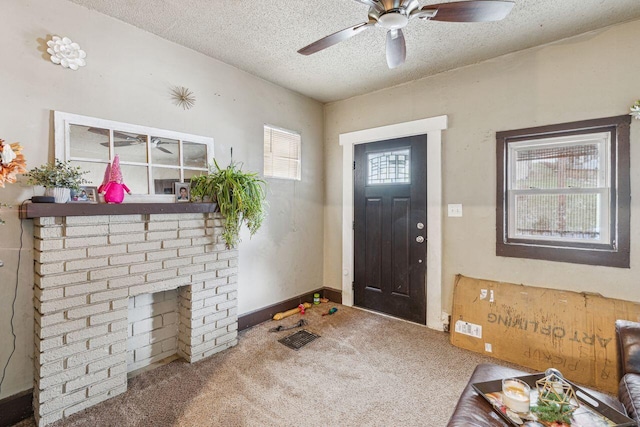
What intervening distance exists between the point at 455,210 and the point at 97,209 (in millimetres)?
2997

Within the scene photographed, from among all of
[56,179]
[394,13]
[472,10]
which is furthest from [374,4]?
[56,179]

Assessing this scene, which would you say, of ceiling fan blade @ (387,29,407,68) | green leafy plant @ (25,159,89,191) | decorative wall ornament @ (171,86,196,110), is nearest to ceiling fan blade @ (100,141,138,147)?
green leafy plant @ (25,159,89,191)

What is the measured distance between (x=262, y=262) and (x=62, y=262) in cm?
176

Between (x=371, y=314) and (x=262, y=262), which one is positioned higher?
(x=262, y=262)

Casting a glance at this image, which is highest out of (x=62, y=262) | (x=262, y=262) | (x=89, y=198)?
(x=89, y=198)

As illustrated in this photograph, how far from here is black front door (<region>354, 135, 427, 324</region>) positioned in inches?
128

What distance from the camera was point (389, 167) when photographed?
3477mm

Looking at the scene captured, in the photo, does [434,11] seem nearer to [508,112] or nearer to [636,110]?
[508,112]

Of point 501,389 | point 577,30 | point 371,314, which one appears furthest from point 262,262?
point 577,30

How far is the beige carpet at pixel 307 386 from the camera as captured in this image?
186cm

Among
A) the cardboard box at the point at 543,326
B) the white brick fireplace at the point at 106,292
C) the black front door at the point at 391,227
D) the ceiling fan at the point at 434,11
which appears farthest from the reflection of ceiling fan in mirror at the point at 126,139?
the cardboard box at the point at 543,326

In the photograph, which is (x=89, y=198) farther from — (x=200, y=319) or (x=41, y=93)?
(x=200, y=319)

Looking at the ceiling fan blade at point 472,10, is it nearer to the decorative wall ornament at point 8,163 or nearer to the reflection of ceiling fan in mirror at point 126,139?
the reflection of ceiling fan in mirror at point 126,139

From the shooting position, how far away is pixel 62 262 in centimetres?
184
